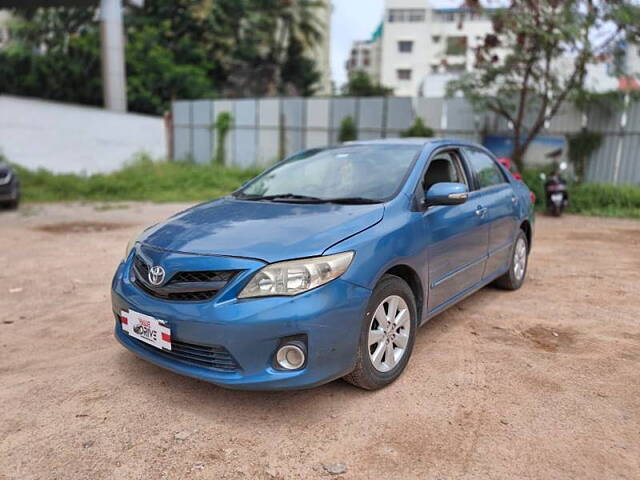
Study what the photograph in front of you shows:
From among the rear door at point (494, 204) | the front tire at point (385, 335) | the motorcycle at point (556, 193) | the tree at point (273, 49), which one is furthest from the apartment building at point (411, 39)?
the front tire at point (385, 335)

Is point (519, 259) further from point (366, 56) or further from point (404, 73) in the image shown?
point (366, 56)

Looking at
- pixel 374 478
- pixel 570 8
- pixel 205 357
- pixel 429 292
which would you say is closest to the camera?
pixel 374 478

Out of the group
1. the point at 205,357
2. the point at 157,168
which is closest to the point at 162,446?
the point at 205,357

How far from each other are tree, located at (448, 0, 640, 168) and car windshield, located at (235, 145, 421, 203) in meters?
7.82

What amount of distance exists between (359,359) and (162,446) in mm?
1079

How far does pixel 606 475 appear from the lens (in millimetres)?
2328

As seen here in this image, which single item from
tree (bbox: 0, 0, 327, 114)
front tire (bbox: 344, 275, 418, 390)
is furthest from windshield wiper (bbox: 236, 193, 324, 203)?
tree (bbox: 0, 0, 327, 114)

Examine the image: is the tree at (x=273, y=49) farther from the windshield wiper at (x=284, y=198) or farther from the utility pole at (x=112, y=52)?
the windshield wiper at (x=284, y=198)

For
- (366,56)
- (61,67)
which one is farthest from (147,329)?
(366,56)

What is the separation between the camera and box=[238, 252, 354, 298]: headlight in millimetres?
2641

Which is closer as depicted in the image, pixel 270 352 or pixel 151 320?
pixel 270 352

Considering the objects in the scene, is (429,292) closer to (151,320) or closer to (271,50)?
(151,320)

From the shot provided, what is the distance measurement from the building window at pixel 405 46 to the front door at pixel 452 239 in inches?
1771

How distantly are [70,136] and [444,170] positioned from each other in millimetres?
16479
